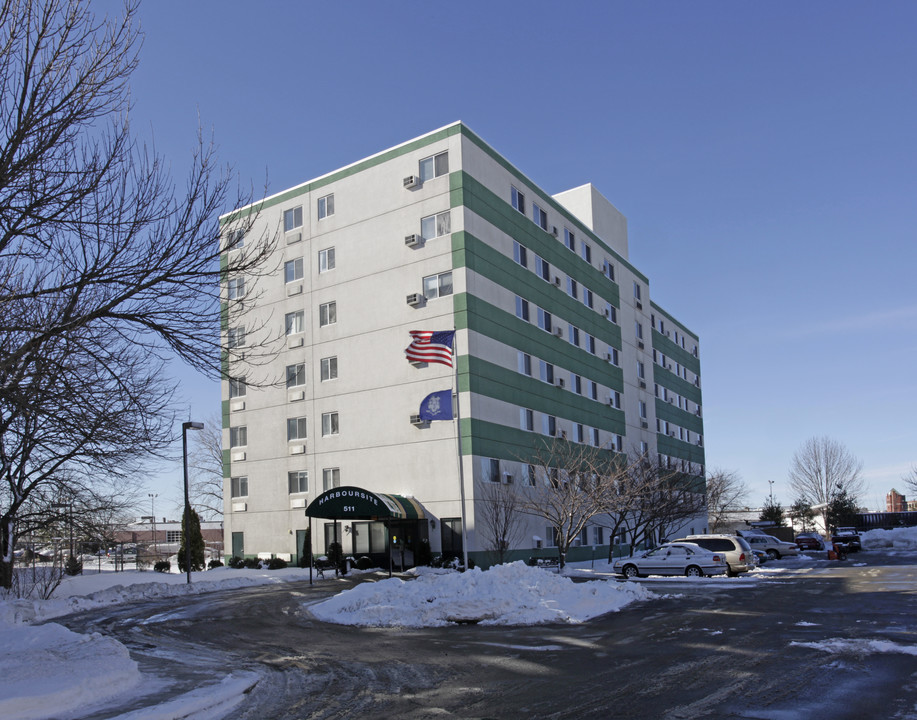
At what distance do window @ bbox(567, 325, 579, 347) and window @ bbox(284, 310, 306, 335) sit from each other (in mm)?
15355

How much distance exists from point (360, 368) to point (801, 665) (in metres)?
31.0

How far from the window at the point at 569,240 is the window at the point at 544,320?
602cm

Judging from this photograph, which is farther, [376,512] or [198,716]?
[376,512]

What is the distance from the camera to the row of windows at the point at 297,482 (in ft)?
135

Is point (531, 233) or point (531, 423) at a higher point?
point (531, 233)

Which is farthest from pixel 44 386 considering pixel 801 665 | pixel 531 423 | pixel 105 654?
pixel 531 423

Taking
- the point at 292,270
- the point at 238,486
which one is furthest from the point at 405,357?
the point at 238,486

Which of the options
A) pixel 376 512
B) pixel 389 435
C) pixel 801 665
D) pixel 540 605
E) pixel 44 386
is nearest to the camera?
pixel 44 386

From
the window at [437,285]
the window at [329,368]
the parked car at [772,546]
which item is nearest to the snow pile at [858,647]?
the window at [437,285]

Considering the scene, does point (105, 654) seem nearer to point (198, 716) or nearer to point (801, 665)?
point (198, 716)

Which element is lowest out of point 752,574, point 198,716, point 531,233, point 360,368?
point 752,574

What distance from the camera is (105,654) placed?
37.8ft

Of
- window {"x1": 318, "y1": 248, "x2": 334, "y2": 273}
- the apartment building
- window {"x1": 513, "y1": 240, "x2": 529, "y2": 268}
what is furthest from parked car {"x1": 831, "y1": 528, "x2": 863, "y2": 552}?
window {"x1": 318, "y1": 248, "x2": 334, "y2": 273}

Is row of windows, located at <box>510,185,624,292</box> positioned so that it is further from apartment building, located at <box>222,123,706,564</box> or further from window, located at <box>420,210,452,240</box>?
window, located at <box>420,210,452,240</box>
